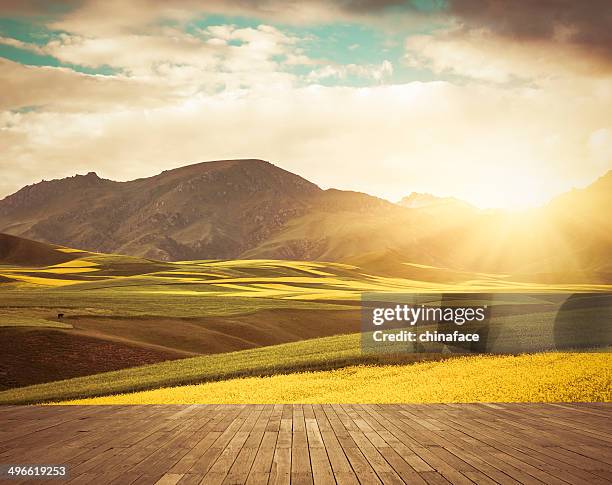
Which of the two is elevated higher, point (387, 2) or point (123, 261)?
point (387, 2)

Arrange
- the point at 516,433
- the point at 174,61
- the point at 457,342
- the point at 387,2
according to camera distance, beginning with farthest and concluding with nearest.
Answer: the point at 174,61 → the point at 387,2 → the point at 457,342 → the point at 516,433

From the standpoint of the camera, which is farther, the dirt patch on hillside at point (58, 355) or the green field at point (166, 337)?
the dirt patch on hillside at point (58, 355)

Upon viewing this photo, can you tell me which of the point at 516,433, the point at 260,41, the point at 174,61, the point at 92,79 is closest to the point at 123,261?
the point at 92,79

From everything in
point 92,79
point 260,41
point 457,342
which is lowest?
point 457,342

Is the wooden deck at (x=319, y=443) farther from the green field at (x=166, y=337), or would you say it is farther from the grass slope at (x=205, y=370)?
the grass slope at (x=205, y=370)

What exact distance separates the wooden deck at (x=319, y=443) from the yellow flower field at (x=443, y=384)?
4.71 ft

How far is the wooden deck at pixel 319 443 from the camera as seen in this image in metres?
7.05

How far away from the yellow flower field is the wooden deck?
1435 millimetres

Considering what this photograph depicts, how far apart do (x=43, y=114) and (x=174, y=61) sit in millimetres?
51319

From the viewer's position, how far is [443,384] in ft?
50.8

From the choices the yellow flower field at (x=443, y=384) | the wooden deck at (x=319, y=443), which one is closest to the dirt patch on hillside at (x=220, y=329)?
the yellow flower field at (x=443, y=384)

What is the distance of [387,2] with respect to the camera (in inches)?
1406

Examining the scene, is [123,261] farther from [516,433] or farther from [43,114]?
[516,433]

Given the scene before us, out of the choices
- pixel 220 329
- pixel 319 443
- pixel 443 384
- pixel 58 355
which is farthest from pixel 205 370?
pixel 220 329
